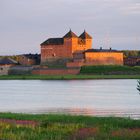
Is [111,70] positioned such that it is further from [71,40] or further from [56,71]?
[71,40]

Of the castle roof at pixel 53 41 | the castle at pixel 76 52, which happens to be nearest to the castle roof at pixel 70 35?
the castle at pixel 76 52

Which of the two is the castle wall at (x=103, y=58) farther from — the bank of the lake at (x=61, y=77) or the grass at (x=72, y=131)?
the grass at (x=72, y=131)

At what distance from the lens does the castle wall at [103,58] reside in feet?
273

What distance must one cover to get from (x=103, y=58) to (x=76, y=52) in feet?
16.3

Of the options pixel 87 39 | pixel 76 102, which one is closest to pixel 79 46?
pixel 87 39

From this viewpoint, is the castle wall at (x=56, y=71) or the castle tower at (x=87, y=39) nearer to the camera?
the castle wall at (x=56, y=71)

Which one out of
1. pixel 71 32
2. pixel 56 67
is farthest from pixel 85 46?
pixel 56 67

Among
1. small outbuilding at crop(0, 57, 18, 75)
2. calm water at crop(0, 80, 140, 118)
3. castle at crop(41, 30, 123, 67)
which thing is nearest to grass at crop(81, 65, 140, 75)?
castle at crop(41, 30, 123, 67)

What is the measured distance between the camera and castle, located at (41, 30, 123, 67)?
8362cm

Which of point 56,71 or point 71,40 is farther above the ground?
point 71,40

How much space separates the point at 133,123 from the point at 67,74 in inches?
2525

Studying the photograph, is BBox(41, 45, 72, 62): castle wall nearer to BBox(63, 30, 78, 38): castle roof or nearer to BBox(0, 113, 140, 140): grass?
BBox(63, 30, 78, 38): castle roof

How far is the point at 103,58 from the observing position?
85562 millimetres

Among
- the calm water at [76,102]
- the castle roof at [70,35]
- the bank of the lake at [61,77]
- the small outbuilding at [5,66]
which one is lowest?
the calm water at [76,102]
